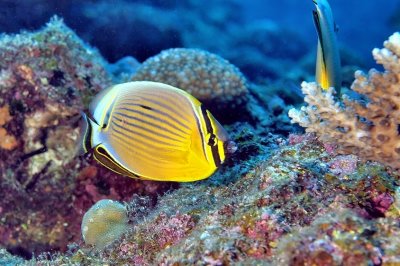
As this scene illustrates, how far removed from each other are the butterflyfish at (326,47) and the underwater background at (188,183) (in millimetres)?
236

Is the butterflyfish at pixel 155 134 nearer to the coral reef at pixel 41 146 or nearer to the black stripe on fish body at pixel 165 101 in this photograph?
the black stripe on fish body at pixel 165 101

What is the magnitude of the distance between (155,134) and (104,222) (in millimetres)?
1168

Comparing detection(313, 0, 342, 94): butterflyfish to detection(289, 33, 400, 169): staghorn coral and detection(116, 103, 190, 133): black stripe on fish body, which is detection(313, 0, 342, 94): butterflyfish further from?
detection(116, 103, 190, 133): black stripe on fish body

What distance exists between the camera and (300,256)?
1.50 metres

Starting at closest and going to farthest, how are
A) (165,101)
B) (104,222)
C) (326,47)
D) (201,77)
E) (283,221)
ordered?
(283,221) < (165,101) < (326,47) < (104,222) < (201,77)

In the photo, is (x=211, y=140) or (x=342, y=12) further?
(x=342, y=12)

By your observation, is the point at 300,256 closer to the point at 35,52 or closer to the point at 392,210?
the point at 392,210

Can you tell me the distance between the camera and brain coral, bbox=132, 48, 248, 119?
502 centimetres

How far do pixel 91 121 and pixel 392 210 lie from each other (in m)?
1.76

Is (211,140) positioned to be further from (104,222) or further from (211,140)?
(104,222)

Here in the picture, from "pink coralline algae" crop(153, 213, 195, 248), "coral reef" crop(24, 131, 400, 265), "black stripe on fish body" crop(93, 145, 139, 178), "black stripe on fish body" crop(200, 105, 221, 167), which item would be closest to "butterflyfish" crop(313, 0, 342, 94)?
"coral reef" crop(24, 131, 400, 265)

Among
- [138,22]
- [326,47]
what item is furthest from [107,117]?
[138,22]

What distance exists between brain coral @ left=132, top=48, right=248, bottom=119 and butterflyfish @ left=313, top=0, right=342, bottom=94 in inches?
86.2

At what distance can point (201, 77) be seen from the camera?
5.10 meters
